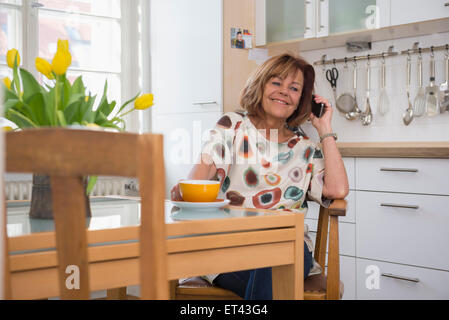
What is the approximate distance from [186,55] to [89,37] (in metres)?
0.73

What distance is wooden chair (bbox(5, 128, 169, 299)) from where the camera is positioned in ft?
A: 2.23

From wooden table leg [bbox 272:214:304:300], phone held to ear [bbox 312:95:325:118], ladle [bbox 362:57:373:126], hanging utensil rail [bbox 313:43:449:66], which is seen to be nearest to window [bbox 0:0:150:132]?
hanging utensil rail [bbox 313:43:449:66]

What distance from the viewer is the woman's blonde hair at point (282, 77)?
1964 mm

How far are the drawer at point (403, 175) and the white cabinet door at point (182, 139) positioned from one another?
102cm

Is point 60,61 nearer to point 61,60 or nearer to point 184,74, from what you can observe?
point 61,60

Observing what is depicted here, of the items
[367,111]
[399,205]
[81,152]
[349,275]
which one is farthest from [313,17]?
[81,152]

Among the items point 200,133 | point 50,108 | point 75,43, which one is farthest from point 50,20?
point 50,108

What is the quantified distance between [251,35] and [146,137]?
2958 millimetres

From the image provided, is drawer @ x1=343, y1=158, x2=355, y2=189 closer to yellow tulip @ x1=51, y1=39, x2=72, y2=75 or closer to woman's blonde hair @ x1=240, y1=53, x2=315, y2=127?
woman's blonde hair @ x1=240, y1=53, x2=315, y2=127

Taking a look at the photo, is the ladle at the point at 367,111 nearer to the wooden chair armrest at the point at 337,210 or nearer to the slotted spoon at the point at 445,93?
the slotted spoon at the point at 445,93

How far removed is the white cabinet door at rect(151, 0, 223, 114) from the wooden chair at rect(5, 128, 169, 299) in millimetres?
2624

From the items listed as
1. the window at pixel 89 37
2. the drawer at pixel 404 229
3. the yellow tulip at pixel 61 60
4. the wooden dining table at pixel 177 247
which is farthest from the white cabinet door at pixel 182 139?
the yellow tulip at pixel 61 60
